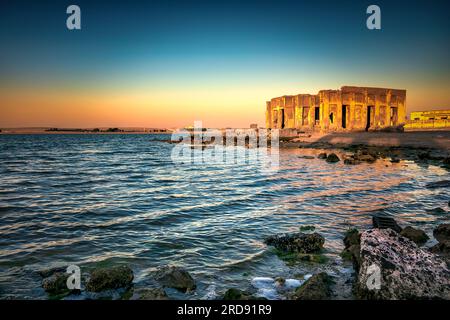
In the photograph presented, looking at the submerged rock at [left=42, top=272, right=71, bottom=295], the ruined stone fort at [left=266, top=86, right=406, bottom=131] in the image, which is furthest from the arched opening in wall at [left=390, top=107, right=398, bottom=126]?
the submerged rock at [left=42, top=272, right=71, bottom=295]

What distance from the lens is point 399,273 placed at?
4488 mm

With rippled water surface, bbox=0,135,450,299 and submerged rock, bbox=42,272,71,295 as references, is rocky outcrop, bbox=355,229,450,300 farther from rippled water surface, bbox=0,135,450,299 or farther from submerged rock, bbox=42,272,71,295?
submerged rock, bbox=42,272,71,295

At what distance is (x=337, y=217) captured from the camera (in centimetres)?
923

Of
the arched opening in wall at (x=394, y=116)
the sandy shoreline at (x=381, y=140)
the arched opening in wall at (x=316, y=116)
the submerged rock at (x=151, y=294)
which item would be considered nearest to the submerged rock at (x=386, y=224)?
the submerged rock at (x=151, y=294)

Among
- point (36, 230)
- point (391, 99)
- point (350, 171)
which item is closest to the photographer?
point (36, 230)

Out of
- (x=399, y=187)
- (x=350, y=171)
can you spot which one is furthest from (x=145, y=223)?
(x=350, y=171)

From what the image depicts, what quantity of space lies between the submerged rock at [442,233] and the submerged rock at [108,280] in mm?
6805

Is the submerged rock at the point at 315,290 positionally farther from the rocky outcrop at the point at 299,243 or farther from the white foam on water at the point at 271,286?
the rocky outcrop at the point at 299,243

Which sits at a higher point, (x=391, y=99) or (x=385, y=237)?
(x=391, y=99)

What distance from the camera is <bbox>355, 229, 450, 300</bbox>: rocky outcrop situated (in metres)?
4.26

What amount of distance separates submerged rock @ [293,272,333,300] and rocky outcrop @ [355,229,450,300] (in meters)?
0.47
